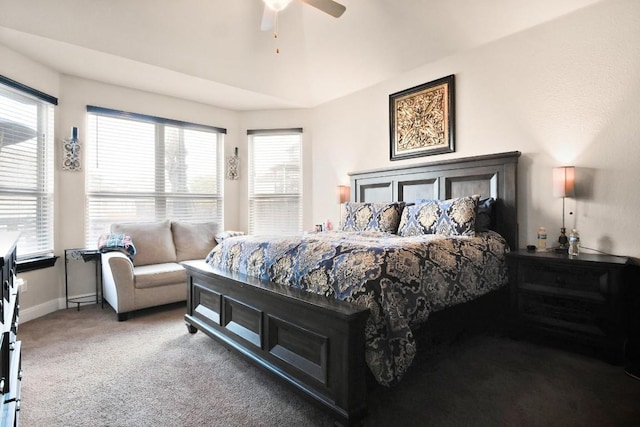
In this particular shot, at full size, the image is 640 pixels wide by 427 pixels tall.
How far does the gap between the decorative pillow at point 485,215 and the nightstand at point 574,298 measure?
0.43 metres

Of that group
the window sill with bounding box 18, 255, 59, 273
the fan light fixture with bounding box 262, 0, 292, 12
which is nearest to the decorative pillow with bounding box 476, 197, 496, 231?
the fan light fixture with bounding box 262, 0, 292, 12

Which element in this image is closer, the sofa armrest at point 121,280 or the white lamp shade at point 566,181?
the white lamp shade at point 566,181

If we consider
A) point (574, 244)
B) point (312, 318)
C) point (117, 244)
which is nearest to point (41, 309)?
point (117, 244)

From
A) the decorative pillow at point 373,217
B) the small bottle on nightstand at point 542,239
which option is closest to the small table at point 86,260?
the decorative pillow at point 373,217

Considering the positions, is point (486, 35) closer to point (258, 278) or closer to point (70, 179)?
point (258, 278)

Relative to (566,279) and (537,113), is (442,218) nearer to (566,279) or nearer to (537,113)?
(566,279)

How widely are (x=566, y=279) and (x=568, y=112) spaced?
1.44m

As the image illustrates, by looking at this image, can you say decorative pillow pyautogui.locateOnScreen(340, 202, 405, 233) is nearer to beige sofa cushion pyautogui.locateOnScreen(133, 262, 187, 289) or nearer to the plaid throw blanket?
beige sofa cushion pyautogui.locateOnScreen(133, 262, 187, 289)

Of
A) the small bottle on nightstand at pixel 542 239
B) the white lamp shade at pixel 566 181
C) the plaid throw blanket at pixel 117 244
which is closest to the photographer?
the white lamp shade at pixel 566 181

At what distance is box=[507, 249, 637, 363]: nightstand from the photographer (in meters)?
2.25

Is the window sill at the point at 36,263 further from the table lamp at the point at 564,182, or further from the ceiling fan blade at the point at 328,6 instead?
the table lamp at the point at 564,182

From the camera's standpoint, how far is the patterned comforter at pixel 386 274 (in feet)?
5.41

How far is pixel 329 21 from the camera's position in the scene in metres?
3.70

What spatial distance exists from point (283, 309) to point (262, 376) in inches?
23.2
